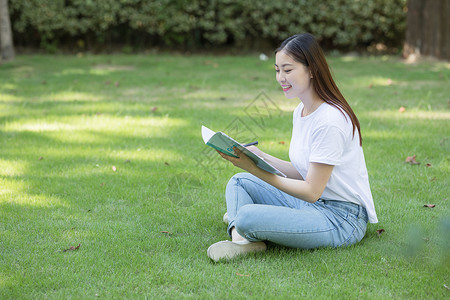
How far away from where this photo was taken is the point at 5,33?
9.51 m

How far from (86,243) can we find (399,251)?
67.6 inches

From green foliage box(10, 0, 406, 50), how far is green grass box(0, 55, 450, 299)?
2.96m

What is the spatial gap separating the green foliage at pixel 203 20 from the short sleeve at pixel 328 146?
8.68 meters

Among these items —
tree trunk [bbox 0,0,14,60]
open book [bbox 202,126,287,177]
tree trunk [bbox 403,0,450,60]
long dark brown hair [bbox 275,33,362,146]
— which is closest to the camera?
open book [bbox 202,126,287,177]

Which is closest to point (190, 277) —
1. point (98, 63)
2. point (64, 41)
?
point (98, 63)

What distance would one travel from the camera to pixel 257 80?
8156 mm

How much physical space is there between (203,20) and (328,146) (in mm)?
8986

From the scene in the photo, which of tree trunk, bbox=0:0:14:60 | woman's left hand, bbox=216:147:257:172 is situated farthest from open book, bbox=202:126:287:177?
tree trunk, bbox=0:0:14:60

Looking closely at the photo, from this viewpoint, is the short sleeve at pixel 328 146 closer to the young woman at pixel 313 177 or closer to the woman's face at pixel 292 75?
the young woman at pixel 313 177

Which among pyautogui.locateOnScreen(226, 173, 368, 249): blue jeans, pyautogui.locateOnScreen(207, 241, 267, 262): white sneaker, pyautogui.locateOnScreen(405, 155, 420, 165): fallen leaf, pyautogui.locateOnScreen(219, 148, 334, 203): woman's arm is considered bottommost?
pyautogui.locateOnScreen(405, 155, 420, 165): fallen leaf

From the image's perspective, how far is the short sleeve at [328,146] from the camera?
105 inches

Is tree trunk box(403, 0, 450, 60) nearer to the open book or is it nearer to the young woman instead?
the young woman

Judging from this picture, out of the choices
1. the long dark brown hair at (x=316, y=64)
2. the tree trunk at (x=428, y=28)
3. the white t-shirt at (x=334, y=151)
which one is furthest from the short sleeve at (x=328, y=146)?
the tree trunk at (x=428, y=28)

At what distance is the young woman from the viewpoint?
8.81ft
